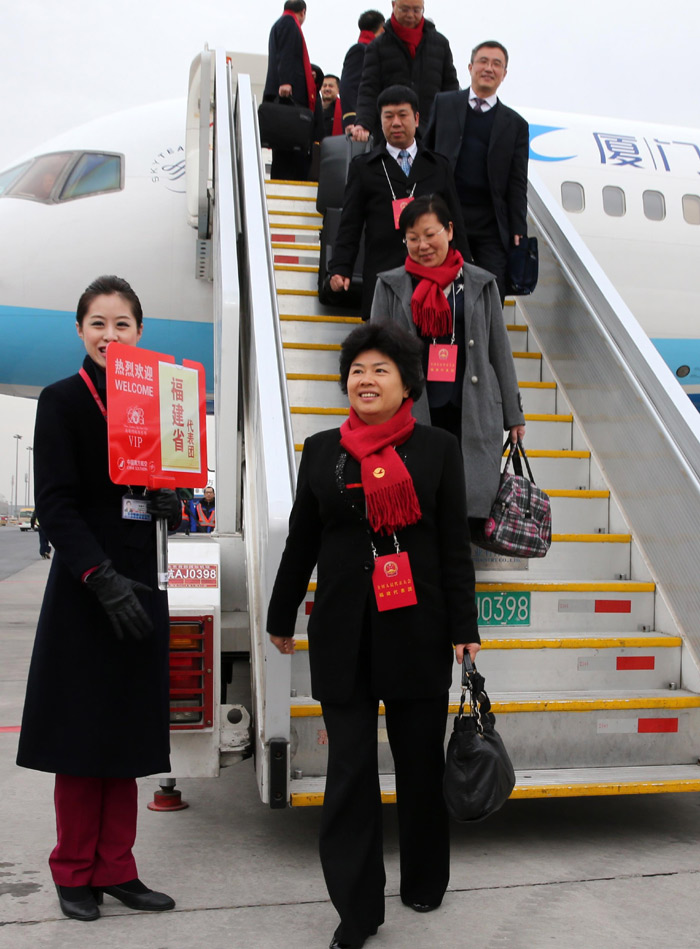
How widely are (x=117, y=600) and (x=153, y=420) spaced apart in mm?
532

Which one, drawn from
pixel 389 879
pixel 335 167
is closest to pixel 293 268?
pixel 335 167

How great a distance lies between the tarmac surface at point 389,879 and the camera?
275 cm

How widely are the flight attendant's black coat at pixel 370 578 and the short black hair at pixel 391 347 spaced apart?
0.55ft

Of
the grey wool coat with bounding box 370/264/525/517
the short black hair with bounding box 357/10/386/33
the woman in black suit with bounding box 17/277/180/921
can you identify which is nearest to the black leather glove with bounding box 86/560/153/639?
the woman in black suit with bounding box 17/277/180/921

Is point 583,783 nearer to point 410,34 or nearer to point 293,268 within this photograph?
point 293,268

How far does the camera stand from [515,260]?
5238 mm

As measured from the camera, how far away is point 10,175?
837 centimetres

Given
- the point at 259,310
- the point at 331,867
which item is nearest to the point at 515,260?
the point at 259,310

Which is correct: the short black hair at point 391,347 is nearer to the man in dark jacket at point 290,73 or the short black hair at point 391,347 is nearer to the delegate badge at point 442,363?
the delegate badge at point 442,363

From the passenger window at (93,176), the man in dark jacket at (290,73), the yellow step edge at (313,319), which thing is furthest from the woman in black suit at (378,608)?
the passenger window at (93,176)

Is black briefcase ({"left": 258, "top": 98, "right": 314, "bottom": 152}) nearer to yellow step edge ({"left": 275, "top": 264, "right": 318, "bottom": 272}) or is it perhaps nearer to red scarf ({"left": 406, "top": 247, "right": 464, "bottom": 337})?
yellow step edge ({"left": 275, "top": 264, "right": 318, "bottom": 272})

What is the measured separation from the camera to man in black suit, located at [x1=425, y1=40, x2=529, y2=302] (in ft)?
16.9

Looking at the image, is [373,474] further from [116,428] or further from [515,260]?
[515,260]

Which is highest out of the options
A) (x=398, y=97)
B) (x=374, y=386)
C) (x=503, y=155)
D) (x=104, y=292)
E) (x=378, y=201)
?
(x=398, y=97)
